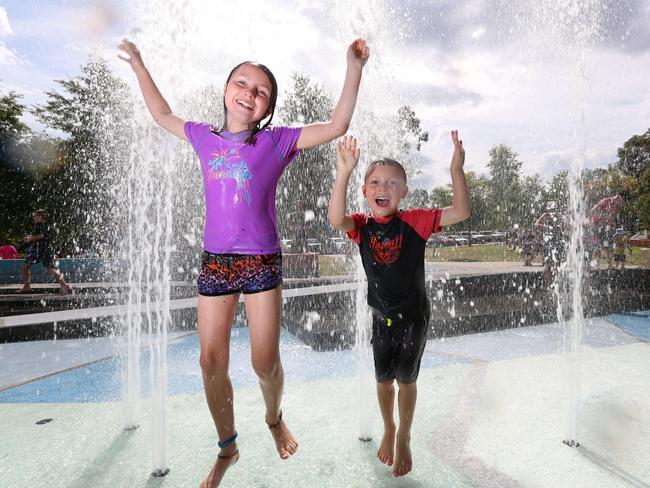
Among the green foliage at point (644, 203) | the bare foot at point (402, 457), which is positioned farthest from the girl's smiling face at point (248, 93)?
the green foliage at point (644, 203)

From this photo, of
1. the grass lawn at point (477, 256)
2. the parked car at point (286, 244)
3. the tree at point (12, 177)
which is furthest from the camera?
the grass lawn at point (477, 256)

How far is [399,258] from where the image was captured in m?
2.23

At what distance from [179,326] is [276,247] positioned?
564cm

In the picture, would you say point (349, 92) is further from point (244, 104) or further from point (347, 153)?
point (244, 104)

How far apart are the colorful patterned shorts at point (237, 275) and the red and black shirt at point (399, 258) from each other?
53 cm

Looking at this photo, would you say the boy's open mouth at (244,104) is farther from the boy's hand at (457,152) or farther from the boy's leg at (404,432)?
the boy's leg at (404,432)

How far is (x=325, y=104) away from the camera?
1692 centimetres

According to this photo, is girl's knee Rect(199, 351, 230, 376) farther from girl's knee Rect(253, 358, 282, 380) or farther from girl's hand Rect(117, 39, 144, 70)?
girl's hand Rect(117, 39, 144, 70)

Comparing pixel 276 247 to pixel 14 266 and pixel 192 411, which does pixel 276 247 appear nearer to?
pixel 192 411

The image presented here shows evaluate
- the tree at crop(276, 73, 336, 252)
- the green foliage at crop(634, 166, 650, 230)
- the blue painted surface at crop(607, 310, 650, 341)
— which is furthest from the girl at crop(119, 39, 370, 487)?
the green foliage at crop(634, 166, 650, 230)

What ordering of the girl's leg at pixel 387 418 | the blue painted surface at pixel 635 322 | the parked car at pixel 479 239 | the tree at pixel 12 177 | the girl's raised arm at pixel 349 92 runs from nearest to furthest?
the girl's raised arm at pixel 349 92
the girl's leg at pixel 387 418
the blue painted surface at pixel 635 322
the tree at pixel 12 177
the parked car at pixel 479 239

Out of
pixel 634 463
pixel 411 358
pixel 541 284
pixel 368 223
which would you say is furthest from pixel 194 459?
pixel 541 284

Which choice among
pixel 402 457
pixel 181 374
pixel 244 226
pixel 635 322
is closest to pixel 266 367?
pixel 244 226

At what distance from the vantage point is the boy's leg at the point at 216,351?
1.98m
